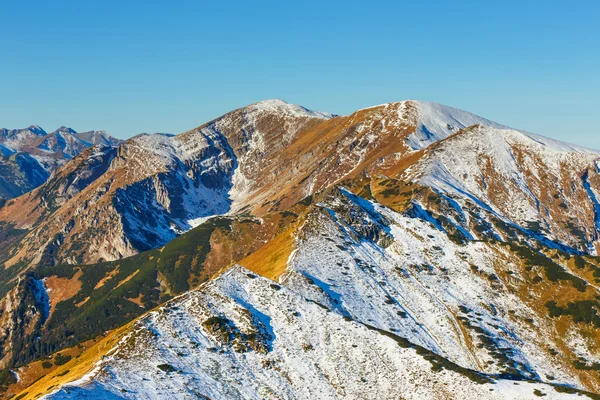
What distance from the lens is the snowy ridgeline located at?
3868 inches

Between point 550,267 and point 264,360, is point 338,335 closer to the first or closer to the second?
point 264,360

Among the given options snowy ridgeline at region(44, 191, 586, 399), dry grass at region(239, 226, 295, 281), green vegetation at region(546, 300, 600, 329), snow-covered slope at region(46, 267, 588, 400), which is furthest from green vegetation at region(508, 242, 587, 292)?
snow-covered slope at region(46, 267, 588, 400)

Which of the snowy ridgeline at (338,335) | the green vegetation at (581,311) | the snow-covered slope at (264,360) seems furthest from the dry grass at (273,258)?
the green vegetation at (581,311)

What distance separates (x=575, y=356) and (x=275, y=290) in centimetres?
8050

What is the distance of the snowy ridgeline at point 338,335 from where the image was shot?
98.2 meters

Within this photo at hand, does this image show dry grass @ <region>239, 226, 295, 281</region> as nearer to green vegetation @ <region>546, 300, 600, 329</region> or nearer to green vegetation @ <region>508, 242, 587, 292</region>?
green vegetation @ <region>508, 242, 587, 292</region>

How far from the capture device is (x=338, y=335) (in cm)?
11794

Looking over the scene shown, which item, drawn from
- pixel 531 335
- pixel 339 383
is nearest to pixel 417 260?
pixel 531 335

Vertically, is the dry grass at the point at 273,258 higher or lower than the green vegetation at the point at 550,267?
higher

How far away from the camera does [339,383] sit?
105625 millimetres

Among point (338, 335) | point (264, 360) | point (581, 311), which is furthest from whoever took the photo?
point (581, 311)

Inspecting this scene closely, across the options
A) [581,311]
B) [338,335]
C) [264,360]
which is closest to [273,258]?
[338,335]

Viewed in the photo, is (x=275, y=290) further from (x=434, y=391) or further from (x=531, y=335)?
(x=531, y=335)

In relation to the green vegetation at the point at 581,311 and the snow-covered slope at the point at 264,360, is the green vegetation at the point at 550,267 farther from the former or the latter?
the snow-covered slope at the point at 264,360
